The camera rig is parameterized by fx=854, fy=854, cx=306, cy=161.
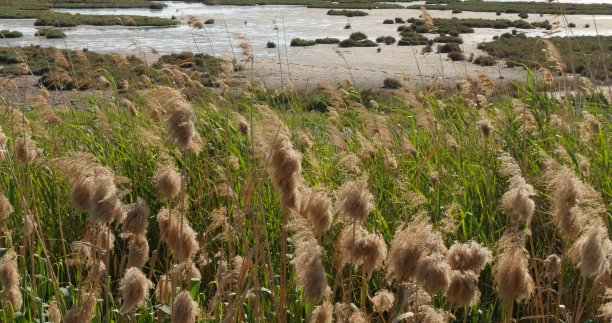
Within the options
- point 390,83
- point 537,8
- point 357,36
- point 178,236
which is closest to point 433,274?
point 178,236

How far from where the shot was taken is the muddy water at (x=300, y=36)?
23266mm

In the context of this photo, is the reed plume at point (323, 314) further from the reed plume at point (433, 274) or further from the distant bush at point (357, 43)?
the distant bush at point (357, 43)

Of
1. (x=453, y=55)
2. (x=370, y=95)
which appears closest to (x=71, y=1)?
(x=453, y=55)

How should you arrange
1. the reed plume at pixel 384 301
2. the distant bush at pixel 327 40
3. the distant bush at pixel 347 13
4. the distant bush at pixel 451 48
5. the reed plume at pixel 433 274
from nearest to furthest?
the reed plume at pixel 433 274
the reed plume at pixel 384 301
the distant bush at pixel 451 48
the distant bush at pixel 327 40
the distant bush at pixel 347 13

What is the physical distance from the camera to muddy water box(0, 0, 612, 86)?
23.3 meters

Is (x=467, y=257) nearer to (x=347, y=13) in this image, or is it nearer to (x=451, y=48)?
(x=451, y=48)

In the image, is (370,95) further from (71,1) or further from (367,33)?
(71,1)

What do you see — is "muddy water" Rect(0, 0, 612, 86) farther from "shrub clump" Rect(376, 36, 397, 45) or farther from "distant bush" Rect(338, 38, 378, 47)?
"shrub clump" Rect(376, 36, 397, 45)

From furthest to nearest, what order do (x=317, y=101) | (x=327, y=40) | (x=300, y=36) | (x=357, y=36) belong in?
(x=300, y=36) < (x=357, y=36) < (x=327, y=40) < (x=317, y=101)

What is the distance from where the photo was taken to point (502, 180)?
410cm

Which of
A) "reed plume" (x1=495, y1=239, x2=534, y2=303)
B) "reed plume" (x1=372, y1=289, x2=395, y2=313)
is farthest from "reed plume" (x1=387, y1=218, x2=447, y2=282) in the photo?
"reed plume" (x1=372, y1=289, x2=395, y2=313)

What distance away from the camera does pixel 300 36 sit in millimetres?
34031

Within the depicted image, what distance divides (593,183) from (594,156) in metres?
0.21

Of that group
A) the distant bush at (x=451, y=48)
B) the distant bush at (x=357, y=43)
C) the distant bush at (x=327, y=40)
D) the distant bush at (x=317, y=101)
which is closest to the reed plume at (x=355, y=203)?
the distant bush at (x=317, y=101)
